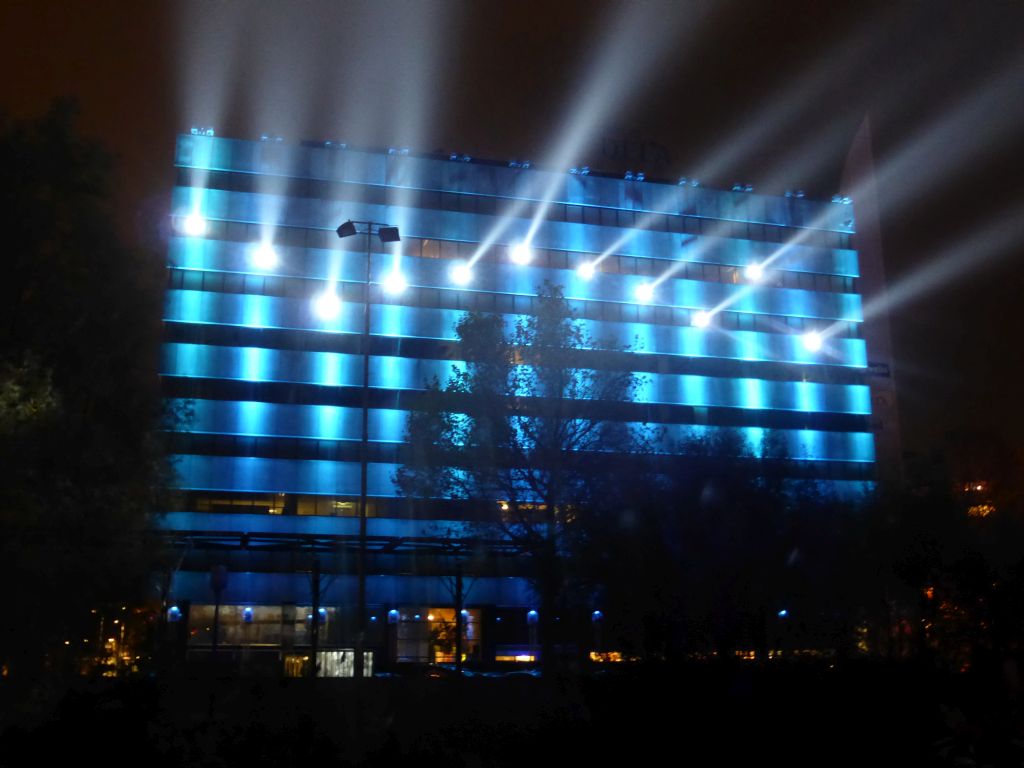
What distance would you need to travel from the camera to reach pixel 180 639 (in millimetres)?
51125

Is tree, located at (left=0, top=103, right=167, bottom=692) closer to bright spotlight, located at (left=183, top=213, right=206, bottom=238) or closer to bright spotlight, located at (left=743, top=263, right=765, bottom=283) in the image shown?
bright spotlight, located at (left=183, top=213, right=206, bottom=238)

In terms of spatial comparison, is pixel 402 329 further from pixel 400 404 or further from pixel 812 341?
pixel 812 341

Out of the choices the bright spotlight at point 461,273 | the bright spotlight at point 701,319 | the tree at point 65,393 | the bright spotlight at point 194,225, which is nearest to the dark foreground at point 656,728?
the tree at point 65,393

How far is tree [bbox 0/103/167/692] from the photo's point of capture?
19031 mm

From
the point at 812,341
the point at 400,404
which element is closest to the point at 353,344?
the point at 400,404

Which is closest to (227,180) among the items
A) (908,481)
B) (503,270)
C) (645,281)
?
(503,270)

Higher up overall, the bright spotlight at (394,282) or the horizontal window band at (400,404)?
the bright spotlight at (394,282)

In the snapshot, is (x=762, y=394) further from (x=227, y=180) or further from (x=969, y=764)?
(x=969, y=764)

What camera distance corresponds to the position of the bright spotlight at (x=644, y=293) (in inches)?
2709

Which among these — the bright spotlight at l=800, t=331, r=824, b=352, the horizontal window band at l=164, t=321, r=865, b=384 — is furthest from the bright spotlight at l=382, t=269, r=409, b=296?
the bright spotlight at l=800, t=331, r=824, b=352

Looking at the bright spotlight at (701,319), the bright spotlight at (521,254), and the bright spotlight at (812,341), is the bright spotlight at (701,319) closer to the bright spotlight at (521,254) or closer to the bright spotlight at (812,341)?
the bright spotlight at (812,341)

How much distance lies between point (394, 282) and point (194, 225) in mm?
12791

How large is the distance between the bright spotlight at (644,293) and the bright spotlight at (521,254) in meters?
7.77

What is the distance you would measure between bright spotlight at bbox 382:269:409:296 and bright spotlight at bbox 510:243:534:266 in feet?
24.9
